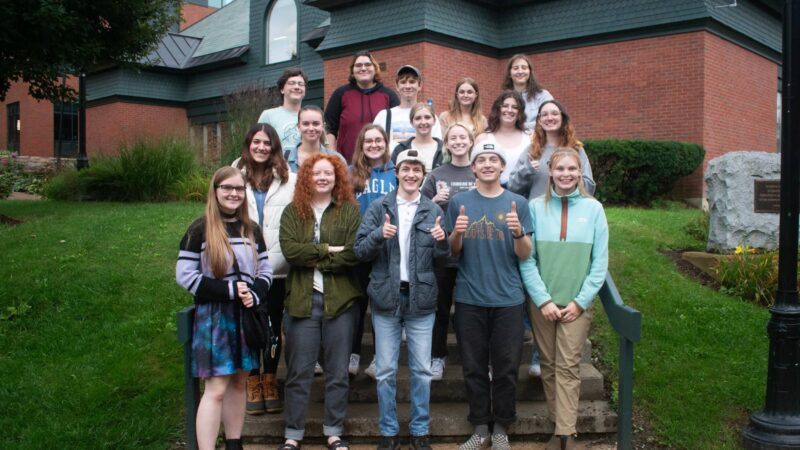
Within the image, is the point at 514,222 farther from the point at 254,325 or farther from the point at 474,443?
the point at 254,325

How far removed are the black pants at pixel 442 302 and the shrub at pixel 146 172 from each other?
938cm

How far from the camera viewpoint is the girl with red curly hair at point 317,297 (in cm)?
421

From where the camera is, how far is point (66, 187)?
1455 cm

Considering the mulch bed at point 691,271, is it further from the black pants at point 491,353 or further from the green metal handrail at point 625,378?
the black pants at point 491,353

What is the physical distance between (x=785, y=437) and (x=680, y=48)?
11.2 metres

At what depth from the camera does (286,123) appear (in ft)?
18.0

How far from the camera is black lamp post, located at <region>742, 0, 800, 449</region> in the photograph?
4285mm

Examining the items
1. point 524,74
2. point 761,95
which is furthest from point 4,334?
point 761,95

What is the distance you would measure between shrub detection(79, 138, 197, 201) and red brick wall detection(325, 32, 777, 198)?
502cm

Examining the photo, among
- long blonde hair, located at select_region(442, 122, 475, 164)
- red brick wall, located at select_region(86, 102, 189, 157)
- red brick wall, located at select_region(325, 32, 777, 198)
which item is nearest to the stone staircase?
long blonde hair, located at select_region(442, 122, 475, 164)

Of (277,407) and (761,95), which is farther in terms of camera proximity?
(761,95)

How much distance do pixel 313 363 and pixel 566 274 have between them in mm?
1644

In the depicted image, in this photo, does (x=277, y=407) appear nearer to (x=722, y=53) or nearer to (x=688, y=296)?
(x=688, y=296)

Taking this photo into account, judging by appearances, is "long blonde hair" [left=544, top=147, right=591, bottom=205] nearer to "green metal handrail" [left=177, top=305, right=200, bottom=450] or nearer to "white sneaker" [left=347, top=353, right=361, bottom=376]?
"white sneaker" [left=347, top=353, right=361, bottom=376]
